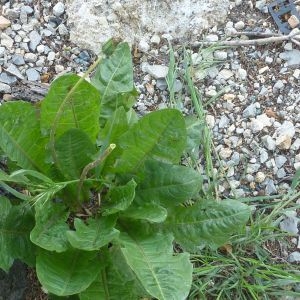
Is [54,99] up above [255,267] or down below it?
above

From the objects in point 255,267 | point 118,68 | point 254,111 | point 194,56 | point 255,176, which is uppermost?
point 118,68

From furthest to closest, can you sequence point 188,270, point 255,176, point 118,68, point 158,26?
point 158,26
point 255,176
point 118,68
point 188,270

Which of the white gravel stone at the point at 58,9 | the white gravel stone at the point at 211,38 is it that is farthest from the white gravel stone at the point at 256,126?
the white gravel stone at the point at 58,9

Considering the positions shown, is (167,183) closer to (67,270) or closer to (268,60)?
(67,270)

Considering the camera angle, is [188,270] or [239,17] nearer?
[188,270]

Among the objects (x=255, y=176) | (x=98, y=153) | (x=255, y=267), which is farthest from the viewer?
(x=255, y=176)

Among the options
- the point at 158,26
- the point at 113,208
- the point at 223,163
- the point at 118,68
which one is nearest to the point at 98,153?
the point at 113,208

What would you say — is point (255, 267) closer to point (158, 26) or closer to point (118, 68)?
point (118, 68)
